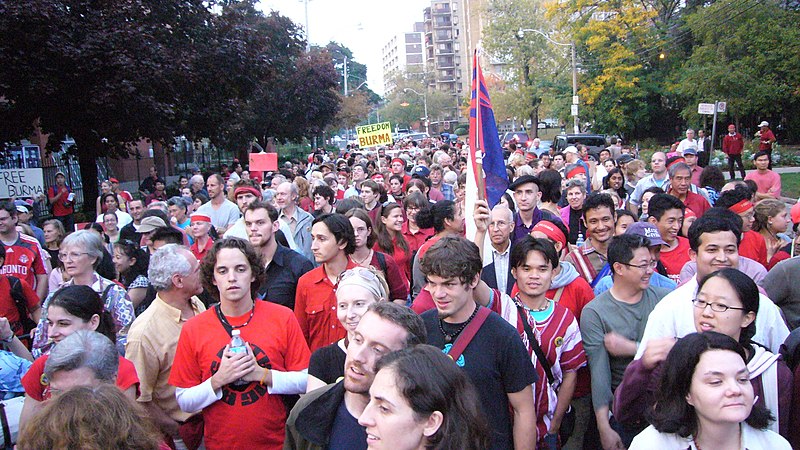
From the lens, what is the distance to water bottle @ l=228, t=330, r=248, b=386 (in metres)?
3.81

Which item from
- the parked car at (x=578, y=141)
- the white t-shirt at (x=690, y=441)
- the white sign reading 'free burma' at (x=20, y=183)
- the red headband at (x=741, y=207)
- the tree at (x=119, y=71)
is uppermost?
the tree at (x=119, y=71)

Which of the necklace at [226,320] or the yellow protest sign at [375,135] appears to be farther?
the yellow protest sign at [375,135]

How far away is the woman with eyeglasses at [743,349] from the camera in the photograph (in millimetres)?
3250

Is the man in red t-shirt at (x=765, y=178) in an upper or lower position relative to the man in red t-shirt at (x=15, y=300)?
upper

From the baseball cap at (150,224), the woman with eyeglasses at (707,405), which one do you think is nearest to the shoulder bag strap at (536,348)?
the woman with eyeglasses at (707,405)

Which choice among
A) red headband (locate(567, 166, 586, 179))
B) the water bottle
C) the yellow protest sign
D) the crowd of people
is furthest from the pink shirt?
the yellow protest sign

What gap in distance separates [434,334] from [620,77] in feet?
136

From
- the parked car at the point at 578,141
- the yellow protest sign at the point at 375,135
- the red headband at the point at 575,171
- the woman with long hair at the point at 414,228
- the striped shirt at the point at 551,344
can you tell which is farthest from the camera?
the parked car at the point at 578,141

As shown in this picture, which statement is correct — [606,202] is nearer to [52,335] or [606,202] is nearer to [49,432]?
[52,335]

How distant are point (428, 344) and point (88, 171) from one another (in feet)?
59.0

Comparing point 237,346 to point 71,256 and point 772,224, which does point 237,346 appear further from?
point 772,224

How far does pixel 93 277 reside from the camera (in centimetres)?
552

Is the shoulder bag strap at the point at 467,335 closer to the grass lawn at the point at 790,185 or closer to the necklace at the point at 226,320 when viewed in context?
the necklace at the point at 226,320

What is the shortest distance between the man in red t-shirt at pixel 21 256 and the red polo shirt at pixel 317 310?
143 inches
